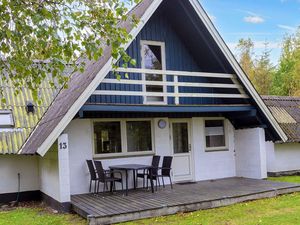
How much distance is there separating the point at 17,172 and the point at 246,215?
6703mm

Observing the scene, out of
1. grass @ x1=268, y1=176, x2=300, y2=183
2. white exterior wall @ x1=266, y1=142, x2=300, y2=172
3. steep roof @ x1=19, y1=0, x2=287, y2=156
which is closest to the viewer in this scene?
steep roof @ x1=19, y1=0, x2=287, y2=156

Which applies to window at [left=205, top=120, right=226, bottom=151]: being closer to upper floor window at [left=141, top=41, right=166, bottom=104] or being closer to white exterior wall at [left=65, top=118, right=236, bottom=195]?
white exterior wall at [left=65, top=118, right=236, bottom=195]

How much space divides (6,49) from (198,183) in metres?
8.07

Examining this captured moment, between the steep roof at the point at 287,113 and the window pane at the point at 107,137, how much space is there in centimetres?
666

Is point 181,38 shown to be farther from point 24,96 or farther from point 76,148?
point 24,96

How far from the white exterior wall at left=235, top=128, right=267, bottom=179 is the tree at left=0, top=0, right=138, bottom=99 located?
8119 mm

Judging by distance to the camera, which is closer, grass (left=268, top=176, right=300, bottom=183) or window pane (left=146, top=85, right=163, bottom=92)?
window pane (left=146, top=85, right=163, bottom=92)

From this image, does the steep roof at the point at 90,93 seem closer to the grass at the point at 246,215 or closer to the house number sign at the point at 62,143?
the house number sign at the point at 62,143

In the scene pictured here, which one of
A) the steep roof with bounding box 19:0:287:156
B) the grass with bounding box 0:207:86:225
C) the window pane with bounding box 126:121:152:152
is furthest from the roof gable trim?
the window pane with bounding box 126:121:152:152

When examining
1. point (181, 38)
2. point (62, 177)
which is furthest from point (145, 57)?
point (62, 177)

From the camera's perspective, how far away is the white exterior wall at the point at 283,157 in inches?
540

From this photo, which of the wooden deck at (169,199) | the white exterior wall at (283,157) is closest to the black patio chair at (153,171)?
the wooden deck at (169,199)

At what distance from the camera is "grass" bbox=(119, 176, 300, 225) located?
7285 millimetres

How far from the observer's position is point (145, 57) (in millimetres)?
10961
